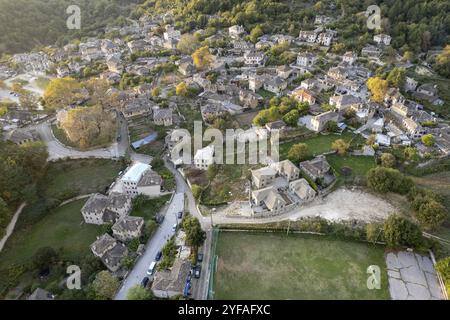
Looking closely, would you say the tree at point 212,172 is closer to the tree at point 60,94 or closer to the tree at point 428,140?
the tree at point 428,140

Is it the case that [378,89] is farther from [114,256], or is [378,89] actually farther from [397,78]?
[114,256]

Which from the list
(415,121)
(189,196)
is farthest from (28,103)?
(415,121)

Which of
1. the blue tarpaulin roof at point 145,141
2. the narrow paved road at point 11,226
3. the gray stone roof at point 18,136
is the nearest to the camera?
the narrow paved road at point 11,226

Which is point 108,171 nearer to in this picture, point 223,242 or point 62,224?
point 62,224

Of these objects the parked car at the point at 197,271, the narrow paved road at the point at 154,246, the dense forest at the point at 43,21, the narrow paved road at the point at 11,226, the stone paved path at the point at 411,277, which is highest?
the dense forest at the point at 43,21

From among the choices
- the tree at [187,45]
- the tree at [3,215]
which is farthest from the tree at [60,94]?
the tree at [187,45]

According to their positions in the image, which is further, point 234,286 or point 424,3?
point 424,3

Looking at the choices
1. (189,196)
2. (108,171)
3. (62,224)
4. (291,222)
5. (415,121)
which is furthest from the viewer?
(415,121)
